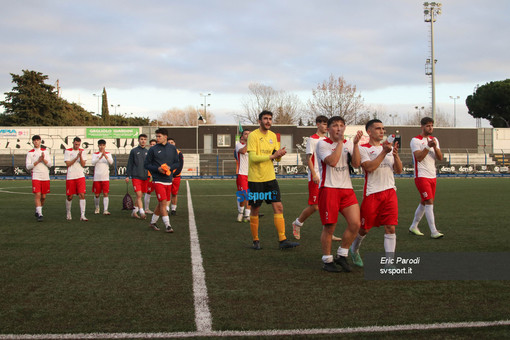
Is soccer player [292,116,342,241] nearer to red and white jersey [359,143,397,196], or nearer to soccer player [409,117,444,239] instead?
soccer player [409,117,444,239]

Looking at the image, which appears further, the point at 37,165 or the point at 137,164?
the point at 137,164

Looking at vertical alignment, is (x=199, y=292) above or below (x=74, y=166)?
below

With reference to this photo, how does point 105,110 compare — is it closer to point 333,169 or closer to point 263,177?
point 263,177

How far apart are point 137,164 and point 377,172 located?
28.0ft

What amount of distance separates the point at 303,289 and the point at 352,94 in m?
57.2

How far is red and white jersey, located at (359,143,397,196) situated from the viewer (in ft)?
19.2

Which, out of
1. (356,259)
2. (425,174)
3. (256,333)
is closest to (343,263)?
(356,259)

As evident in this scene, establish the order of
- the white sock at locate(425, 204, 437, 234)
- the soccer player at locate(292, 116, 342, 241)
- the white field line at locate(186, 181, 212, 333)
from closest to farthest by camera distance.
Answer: the white field line at locate(186, 181, 212, 333)
the soccer player at locate(292, 116, 342, 241)
the white sock at locate(425, 204, 437, 234)

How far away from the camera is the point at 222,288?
510cm

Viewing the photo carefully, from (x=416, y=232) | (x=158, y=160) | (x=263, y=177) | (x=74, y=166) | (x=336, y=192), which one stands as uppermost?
(x=158, y=160)

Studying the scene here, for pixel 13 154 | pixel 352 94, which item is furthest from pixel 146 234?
pixel 352 94

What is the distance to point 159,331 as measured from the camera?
3762 millimetres

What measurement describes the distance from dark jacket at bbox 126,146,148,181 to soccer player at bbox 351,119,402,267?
27.0 feet

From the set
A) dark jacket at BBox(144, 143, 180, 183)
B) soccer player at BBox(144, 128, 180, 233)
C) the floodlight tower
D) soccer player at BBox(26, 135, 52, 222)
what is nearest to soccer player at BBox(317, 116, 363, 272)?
soccer player at BBox(144, 128, 180, 233)
